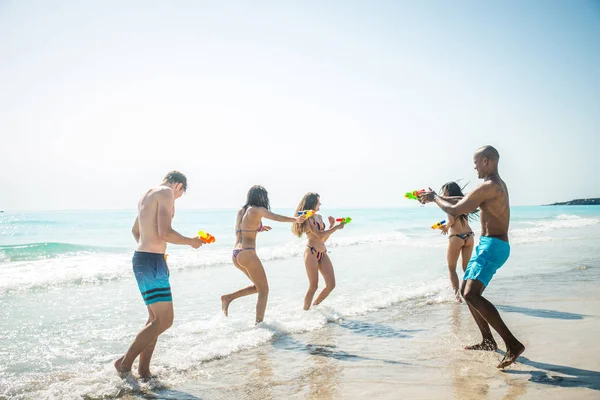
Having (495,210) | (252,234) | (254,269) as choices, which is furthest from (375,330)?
(495,210)

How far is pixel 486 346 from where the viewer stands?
471 cm

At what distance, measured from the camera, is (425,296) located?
813cm

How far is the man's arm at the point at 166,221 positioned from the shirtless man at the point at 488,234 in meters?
2.79

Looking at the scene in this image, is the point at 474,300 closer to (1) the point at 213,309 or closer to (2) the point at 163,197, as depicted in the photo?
(2) the point at 163,197

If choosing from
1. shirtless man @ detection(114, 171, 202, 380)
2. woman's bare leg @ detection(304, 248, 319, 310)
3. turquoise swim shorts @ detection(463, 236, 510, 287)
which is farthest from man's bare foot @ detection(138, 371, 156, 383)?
turquoise swim shorts @ detection(463, 236, 510, 287)

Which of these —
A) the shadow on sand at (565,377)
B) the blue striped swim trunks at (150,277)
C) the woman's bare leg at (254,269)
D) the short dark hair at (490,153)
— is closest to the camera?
the shadow on sand at (565,377)

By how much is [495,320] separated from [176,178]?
11.9ft

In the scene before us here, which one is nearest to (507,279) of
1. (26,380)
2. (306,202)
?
(306,202)

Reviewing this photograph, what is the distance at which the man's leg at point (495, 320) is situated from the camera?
13.1 ft

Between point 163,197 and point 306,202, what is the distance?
9.72 ft

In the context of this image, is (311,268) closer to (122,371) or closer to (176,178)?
(176,178)

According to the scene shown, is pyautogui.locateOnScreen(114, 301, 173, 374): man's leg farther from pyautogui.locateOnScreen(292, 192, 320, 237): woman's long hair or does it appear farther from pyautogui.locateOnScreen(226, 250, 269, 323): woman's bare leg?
pyautogui.locateOnScreen(292, 192, 320, 237): woman's long hair

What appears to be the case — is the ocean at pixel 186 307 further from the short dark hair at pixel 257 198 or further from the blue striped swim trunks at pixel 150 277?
the short dark hair at pixel 257 198

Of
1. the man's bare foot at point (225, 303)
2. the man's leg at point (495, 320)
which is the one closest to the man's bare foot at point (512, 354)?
the man's leg at point (495, 320)
